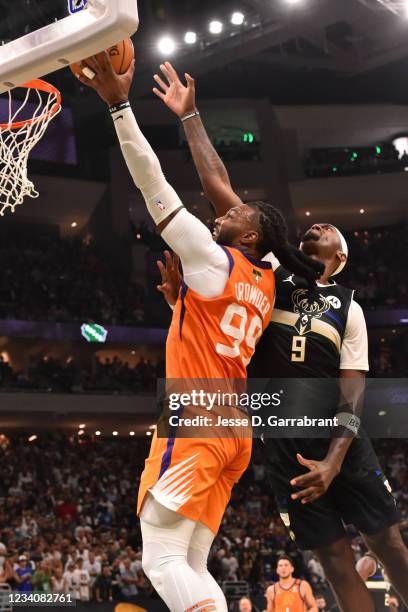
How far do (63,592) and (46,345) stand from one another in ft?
49.3

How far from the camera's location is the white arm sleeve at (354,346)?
4.32 m

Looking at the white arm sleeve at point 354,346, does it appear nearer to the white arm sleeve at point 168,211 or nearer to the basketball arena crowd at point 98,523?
the white arm sleeve at point 168,211

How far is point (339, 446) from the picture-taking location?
13.3ft

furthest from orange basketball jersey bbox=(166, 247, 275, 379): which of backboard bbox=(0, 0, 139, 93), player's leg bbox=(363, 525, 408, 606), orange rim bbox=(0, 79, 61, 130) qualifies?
orange rim bbox=(0, 79, 61, 130)

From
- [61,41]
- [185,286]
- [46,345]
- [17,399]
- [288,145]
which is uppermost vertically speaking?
[288,145]

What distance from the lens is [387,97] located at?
27.7m

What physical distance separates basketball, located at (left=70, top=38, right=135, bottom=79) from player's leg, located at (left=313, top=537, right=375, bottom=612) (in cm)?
248

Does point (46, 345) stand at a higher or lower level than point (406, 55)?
lower

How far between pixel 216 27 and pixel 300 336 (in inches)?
679

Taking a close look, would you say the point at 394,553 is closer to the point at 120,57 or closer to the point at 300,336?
the point at 300,336

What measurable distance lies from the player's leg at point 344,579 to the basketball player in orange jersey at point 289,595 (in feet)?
16.1

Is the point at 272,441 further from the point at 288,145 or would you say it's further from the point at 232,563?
the point at 288,145

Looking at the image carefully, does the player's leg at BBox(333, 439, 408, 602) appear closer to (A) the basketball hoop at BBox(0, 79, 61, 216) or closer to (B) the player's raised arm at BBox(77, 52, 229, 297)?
(B) the player's raised arm at BBox(77, 52, 229, 297)

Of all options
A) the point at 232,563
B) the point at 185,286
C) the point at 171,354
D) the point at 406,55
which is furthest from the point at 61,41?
the point at 406,55
